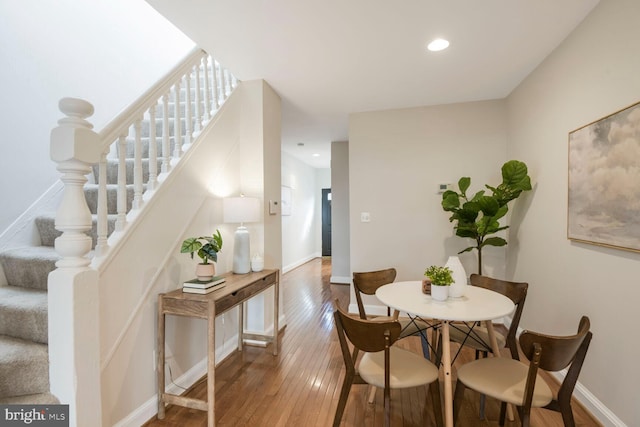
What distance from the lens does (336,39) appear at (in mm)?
2213

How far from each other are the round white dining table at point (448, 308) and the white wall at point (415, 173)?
1.58 m

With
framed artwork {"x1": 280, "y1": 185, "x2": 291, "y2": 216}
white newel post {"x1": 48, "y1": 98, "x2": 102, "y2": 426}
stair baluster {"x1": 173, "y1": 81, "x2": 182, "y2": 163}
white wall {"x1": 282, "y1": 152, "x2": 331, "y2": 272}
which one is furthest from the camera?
white wall {"x1": 282, "y1": 152, "x2": 331, "y2": 272}

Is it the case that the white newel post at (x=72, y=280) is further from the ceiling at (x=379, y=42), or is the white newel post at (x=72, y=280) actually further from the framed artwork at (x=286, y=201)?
the framed artwork at (x=286, y=201)

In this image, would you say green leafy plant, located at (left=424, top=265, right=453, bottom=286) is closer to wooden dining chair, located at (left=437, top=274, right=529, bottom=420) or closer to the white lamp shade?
wooden dining chair, located at (left=437, top=274, right=529, bottom=420)

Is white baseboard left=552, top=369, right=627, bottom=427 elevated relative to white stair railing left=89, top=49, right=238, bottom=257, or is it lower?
lower

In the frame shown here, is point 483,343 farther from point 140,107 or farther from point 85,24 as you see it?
point 85,24

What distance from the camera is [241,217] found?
248 cm

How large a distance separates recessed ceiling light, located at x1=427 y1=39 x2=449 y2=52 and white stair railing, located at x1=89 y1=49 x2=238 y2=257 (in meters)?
1.84

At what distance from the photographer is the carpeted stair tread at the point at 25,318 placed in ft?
4.89

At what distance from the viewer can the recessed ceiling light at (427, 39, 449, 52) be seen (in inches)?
88.4

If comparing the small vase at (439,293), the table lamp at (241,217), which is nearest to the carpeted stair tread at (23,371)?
the table lamp at (241,217)

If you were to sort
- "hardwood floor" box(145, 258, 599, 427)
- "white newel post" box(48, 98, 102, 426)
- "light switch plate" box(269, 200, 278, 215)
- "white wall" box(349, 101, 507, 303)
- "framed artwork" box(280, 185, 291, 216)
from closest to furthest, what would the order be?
"white newel post" box(48, 98, 102, 426), "hardwood floor" box(145, 258, 599, 427), "light switch plate" box(269, 200, 278, 215), "white wall" box(349, 101, 507, 303), "framed artwork" box(280, 185, 291, 216)

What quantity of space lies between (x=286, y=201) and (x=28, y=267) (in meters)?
4.74

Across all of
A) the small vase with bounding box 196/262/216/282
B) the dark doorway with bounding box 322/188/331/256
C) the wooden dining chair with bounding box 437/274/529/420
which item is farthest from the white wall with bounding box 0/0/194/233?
the dark doorway with bounding box 322/188/331/256
